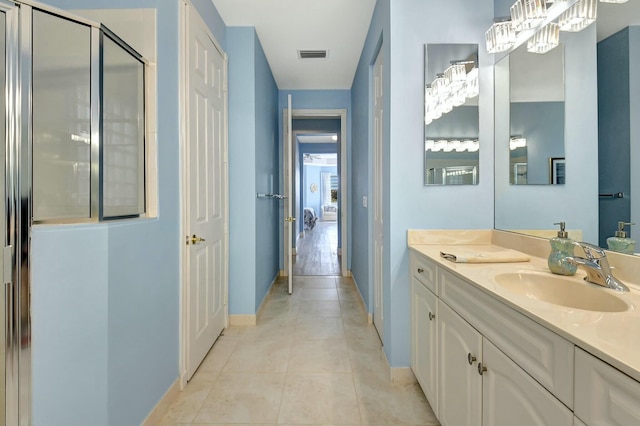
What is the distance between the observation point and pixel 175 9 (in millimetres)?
1691

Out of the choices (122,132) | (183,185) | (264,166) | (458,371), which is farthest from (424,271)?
(264,166)

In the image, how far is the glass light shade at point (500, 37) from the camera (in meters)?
1.62

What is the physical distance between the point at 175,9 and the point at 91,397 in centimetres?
191

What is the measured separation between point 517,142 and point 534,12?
2.05 feet

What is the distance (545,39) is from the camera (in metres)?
1.47

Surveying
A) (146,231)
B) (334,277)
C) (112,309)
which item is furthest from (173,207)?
(334,277)

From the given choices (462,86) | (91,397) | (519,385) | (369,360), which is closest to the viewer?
(519,385)

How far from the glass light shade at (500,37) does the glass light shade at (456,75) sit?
6.4 inches

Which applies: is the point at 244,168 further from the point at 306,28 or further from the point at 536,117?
the point at 536,117

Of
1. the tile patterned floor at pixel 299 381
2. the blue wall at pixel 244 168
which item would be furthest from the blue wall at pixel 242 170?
the tile patterned floor at pixel 299 381

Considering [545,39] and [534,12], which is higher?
[534,12]

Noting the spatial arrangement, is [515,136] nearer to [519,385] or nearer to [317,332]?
[519,385]

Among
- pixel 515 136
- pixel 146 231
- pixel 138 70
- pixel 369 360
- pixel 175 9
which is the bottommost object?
pixel 369 360

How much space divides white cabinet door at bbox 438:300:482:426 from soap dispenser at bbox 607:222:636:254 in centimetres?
60
